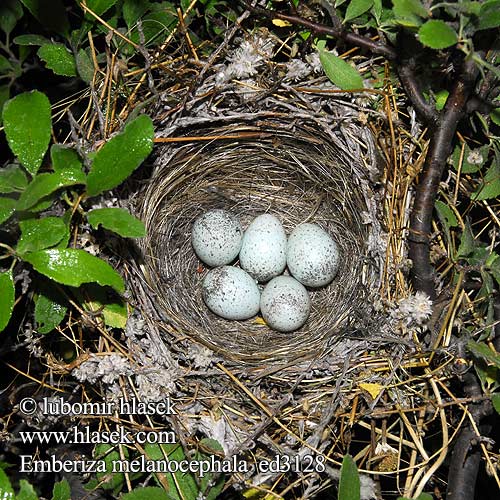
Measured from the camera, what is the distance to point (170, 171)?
64.9 inches

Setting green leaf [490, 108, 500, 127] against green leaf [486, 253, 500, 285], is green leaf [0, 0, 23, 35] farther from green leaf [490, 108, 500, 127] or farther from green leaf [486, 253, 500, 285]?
green leaf [486, 253, 500, 285]

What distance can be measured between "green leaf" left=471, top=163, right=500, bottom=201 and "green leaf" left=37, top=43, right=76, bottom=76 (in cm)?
93

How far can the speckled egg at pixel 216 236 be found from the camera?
181 cm

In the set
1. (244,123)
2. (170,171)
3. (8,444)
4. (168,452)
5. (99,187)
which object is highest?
(244,123)

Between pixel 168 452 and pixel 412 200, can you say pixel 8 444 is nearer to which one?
pixel 168 452

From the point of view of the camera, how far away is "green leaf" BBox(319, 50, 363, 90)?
1.39 metres

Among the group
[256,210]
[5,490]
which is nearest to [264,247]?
[256,210]

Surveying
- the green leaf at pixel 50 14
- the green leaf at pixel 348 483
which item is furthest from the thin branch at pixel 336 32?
the green leaf at pixel 348 483

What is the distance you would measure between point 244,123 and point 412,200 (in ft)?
1.50

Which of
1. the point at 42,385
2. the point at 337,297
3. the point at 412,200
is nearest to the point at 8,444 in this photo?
the point at 42,385

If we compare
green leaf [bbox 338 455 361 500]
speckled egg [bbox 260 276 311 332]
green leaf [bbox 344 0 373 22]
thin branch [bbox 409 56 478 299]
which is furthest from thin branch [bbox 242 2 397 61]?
green leaf [bbox 338 455 361 500]

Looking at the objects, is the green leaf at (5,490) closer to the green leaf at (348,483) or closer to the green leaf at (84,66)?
the green leaf at (348,483)

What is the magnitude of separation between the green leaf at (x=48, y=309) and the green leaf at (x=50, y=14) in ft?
1.79

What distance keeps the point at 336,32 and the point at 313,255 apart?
64 centimetres
